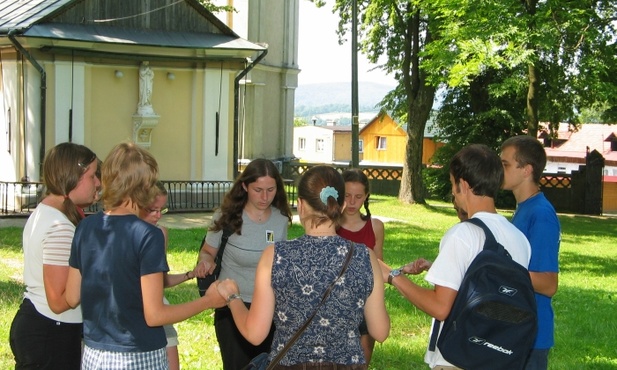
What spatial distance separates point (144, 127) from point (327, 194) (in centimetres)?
1902

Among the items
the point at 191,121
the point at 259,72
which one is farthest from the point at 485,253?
the point at 259,72

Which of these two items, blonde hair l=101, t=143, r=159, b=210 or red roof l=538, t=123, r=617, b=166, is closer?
blonde hair l=101, t=143, r=159, b=210

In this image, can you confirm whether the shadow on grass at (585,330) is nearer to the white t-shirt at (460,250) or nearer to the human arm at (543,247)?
the human arm at (543,247)

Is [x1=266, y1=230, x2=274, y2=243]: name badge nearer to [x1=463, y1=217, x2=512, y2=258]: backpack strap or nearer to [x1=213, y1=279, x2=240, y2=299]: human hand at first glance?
[x1=213, y1=279, x2=240, y2=299]: human hand

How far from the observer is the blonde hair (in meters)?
4.04

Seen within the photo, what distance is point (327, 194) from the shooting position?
4098 millimetres

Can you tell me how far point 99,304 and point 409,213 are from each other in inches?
963

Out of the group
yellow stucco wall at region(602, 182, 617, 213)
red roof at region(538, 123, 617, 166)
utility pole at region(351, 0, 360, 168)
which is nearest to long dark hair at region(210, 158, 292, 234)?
utility pole at region(351, 0, 360, 168)

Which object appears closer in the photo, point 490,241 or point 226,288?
point 490,241

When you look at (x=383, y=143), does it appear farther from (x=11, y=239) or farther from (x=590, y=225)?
(x=11, y=239)

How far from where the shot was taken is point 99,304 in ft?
13.3

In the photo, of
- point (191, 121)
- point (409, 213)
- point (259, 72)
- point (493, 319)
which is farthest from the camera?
point (259, 72)

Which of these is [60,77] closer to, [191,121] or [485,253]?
[191,121]

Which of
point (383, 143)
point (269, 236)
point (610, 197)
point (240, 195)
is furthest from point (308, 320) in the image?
point (383, 143)
